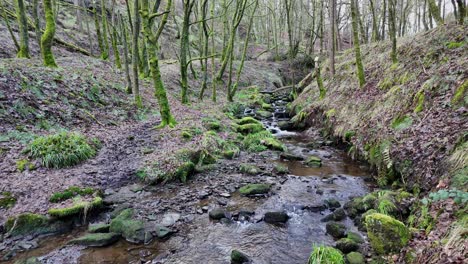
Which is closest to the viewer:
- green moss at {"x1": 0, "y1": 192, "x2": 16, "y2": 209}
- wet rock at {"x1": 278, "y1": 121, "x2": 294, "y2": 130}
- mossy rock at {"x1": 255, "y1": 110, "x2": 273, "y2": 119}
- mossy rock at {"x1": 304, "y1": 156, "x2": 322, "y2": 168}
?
green moss at {"x1": 0, "y1": 192, "x2": 16, "y2": 209}

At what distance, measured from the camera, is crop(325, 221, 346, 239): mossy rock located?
557 centimetres

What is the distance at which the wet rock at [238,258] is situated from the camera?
4.95 metres

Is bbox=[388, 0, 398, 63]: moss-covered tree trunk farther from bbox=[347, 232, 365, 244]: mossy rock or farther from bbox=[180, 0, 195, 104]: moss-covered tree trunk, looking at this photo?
bbox=[347, 232, 365, 244]: mossy rock

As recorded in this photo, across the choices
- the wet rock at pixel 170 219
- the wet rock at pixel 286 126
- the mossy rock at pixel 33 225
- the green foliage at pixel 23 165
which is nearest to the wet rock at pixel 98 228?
the mossy rock at pixel 33 225

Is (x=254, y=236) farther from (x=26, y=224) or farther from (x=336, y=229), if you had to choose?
(x=26, y=224)

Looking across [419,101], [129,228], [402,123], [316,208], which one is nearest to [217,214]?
[129,228]

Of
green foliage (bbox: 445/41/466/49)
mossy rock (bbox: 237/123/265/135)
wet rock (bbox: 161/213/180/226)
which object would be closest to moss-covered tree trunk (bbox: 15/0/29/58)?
mossy rock (bbox: 237/123/265/135)


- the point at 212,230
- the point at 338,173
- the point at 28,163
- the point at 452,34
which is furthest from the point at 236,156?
the point at 452,34

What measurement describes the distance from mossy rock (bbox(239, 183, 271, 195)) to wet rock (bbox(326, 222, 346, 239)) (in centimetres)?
209

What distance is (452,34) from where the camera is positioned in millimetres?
10164

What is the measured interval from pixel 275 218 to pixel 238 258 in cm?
157

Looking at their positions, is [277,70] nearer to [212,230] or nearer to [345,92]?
[345,92]

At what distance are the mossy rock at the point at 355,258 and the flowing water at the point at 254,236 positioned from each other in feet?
2.19

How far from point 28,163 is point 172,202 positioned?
11.7ft
